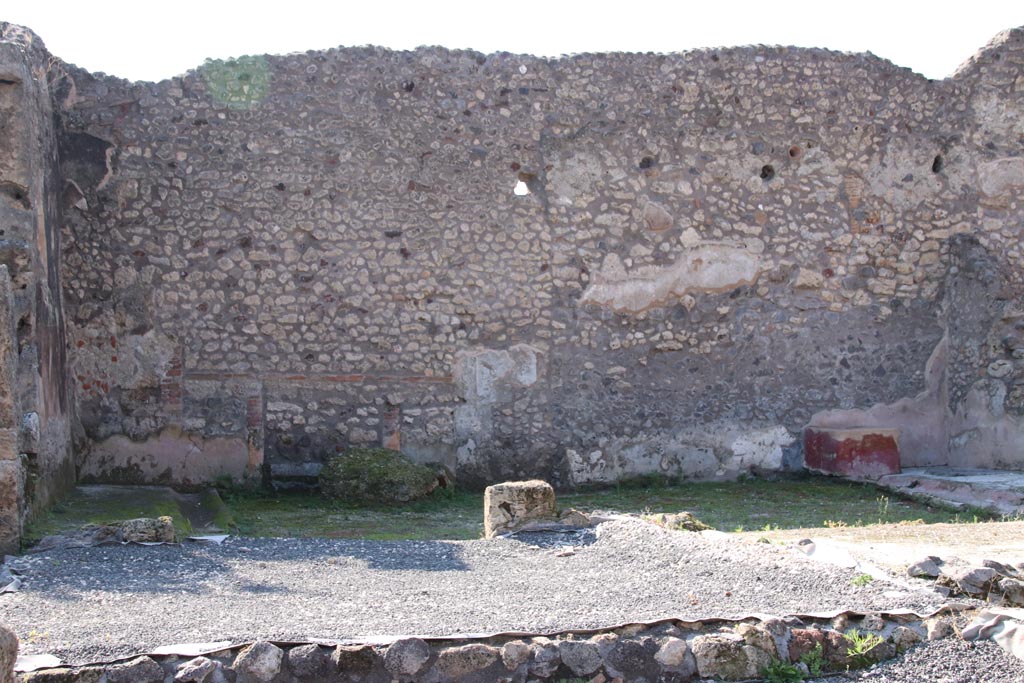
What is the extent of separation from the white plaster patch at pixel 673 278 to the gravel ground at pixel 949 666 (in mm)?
5317

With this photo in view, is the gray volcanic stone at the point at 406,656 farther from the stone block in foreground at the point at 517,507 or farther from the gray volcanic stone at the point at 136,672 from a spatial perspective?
the stone block in foreground at the point at 517,507

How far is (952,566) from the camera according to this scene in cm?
504

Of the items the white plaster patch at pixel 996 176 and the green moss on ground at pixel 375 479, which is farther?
the white plaster patch at pixel 996 176

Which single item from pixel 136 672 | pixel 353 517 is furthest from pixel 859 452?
pixel 136 672

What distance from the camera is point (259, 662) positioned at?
13.1 ft

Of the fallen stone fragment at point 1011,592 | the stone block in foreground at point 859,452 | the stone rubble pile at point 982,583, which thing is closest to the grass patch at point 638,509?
the stone block in foreground at point 859,452

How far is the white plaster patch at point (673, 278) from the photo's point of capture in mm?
9438

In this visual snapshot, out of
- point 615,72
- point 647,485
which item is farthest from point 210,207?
point 647,485

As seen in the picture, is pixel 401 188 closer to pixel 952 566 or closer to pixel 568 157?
pixel 568 157

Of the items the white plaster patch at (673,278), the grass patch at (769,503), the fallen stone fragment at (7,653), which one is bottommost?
the grass patch at (769,503)

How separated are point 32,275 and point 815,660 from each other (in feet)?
19.2

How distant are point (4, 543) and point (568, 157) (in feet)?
18.2

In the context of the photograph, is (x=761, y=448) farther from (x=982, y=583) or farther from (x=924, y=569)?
(x=982, y=583)

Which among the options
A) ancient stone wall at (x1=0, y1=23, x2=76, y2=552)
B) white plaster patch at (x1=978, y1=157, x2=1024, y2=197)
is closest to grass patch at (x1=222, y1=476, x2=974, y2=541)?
ancient stone wall at (x1=0, y1=23, x2=76, y2=552)
